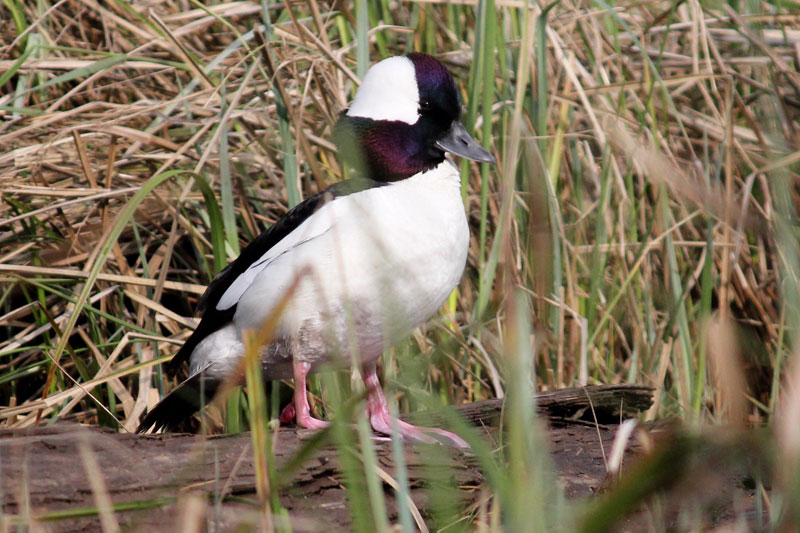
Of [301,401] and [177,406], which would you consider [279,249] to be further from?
[177,406]

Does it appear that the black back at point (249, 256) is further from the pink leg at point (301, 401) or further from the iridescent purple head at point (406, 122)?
the pink leg at point (301, 401)

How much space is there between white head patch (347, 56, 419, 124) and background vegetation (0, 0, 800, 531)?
0.30 metres

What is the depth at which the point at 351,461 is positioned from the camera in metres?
1.02

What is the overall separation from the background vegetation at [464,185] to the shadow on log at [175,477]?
624mm

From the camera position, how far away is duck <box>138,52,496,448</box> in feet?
7.54

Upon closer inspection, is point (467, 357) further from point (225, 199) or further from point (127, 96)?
point (127, 96)

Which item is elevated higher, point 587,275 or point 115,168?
point 115,168

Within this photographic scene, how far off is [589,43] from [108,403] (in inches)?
86.3

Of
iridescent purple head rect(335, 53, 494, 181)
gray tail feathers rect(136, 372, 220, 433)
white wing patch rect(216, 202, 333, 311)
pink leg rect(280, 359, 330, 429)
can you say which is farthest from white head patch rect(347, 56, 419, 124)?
gray tail feathers rect(136, 372, 220, 433)

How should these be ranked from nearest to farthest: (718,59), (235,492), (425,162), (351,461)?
(351,461), (235,492), (425,162), (718,59)

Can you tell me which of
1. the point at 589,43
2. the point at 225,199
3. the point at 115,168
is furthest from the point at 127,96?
the point at 589,43

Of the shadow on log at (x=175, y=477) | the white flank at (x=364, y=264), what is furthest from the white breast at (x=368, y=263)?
the shadow on log at (x=175, y=477)

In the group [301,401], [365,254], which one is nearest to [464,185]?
[365,254]

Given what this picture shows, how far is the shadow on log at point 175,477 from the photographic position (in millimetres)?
1479
